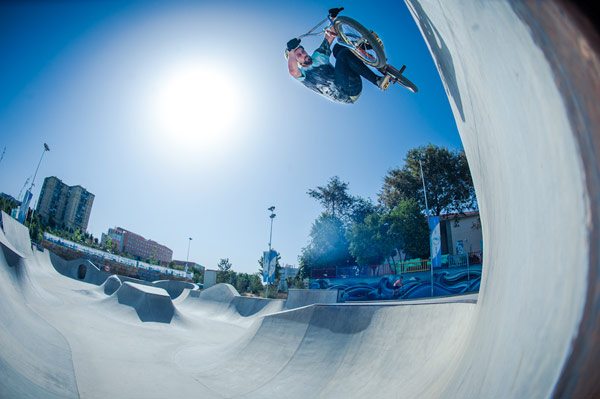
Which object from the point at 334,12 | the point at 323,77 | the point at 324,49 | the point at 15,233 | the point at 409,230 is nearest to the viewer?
the point at 334,12

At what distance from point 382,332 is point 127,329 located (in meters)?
10.0

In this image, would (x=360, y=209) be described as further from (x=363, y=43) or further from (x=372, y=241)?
(x=363, y=43)

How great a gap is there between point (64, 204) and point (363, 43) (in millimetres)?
101070

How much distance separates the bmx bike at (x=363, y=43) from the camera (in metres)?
5.01

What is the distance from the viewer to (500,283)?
2.05 m

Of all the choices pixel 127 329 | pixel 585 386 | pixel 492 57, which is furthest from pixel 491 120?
pixel 127 329

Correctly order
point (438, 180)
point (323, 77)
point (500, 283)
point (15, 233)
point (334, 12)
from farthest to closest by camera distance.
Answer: point (438, 180) → point (15, 233) → point (323, 77) → point (334, 12) → point (500, 283)

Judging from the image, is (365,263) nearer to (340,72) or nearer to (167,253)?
(340,72)

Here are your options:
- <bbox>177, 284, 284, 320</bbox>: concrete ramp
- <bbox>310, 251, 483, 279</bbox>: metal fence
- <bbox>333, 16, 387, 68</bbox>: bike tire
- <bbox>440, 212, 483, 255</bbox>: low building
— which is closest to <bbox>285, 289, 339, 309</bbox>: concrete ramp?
<bbox>177, 284, 284, 320</bbox>: concrete ramp

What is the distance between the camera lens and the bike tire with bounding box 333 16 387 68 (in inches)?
196

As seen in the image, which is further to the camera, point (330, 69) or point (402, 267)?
point (402, 267)

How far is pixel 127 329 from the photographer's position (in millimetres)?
11000

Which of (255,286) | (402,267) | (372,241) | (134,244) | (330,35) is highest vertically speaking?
(134,244)

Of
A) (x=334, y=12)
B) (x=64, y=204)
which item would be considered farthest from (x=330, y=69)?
(x=64, y=204)
